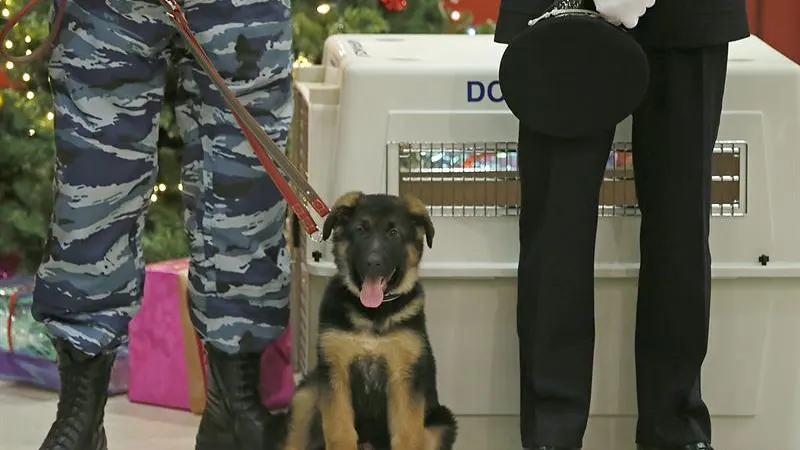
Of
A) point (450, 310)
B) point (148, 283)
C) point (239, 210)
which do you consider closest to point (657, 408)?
point (450, 310)

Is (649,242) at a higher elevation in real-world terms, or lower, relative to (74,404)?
higher

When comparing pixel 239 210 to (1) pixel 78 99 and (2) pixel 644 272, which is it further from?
(2) pixel 644 272

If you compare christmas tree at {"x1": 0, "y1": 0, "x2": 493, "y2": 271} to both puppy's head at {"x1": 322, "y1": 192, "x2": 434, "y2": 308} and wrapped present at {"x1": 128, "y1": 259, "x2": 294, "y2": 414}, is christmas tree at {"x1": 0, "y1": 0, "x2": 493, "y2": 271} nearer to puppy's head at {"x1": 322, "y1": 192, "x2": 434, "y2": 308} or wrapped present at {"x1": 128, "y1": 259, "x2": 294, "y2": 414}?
wrapped present at {"x1": 128, "y1": 259, "x2": 294, "y2": 414}

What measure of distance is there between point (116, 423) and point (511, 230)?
2.90 ft

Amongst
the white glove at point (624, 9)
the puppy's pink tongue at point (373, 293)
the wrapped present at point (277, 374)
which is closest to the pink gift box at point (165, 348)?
the wrapped present at point (277, 374)

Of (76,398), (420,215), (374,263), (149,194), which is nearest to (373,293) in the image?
(374,263)

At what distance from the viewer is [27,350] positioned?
110 inches

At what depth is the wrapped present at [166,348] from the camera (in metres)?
2.62

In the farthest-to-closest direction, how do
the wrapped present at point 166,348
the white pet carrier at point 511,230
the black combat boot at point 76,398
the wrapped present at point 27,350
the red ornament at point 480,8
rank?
1. the red ornament at point 480,8
2. the wrapped present at point 27,350
3. the wrapped present at point 166,348
4. the white pet carrier at point 511,230
5. the black combat boot at point 76,398

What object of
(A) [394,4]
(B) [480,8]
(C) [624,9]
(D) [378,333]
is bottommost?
(D) [378,333]

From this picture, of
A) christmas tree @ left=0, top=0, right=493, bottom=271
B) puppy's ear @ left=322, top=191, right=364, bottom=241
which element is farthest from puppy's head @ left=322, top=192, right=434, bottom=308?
christmas tree @ left=0, top=0, right=493, bottom=271

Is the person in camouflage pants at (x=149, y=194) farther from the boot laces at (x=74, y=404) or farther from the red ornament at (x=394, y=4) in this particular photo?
the red ornament at (x=394, y=4)

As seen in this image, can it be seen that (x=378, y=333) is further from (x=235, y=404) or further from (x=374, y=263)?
(x=235, y=404)

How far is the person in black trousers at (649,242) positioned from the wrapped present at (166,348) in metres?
0.77
